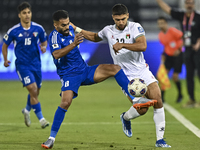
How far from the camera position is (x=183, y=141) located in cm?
559

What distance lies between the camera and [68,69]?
18.5 feet

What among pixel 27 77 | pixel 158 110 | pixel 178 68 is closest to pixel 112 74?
pixel 158 110

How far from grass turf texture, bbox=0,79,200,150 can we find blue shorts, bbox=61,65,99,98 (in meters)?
0.79

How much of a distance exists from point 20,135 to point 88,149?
155 centimetres

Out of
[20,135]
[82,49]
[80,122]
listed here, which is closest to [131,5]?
[82,49]

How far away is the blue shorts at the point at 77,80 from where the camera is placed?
548cm

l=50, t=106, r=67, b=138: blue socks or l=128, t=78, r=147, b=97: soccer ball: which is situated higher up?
l=128, t=78, r=147, b=97: soccer ball

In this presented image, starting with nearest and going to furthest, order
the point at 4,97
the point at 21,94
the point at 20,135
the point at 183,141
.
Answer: the point at 183,141, the point at 20,135, the point at 4,97, the point at 21,94

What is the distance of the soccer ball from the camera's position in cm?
514

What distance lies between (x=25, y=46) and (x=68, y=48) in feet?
7.41

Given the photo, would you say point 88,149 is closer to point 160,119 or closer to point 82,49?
point 160,119

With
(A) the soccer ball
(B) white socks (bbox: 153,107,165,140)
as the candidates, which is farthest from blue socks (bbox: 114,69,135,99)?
(B) white socks (bbox: 153,107,165,140)

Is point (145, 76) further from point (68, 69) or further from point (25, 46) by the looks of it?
point (25, 46)

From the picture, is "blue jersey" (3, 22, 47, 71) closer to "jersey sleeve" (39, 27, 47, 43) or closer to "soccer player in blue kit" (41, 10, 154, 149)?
"jersey sleeve" (39, 27, 47, 43)
